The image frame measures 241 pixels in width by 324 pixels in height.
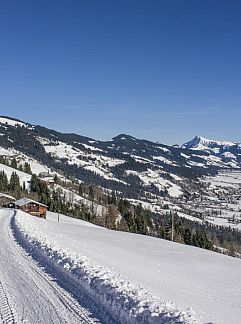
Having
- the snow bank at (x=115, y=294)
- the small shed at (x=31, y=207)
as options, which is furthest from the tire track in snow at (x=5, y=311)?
the small shed at (x=31, y=207)

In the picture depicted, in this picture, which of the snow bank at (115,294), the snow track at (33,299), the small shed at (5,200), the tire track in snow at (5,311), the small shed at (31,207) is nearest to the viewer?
the snow bank at (115,294)

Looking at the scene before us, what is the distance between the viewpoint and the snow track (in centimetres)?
1170

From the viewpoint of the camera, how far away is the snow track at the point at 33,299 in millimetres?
11703

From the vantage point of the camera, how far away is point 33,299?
45.1ft

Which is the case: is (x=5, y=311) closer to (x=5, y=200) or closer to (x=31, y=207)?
(x=31, y=207)

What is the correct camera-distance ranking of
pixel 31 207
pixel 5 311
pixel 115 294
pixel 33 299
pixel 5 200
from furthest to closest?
pixel 5 200
pixel 31 207
pixel 33 299
pixel 115 294
pixel 5 311

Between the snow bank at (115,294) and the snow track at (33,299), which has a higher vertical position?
the snow bank at (115,294)

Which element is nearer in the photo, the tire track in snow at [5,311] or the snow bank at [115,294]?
the snow bank at [115,294]

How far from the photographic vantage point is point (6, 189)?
156 m

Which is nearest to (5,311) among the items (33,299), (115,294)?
(33,299)

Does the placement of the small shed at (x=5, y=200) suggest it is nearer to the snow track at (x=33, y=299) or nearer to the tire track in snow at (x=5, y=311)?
the snow track at (x=33, y=299)

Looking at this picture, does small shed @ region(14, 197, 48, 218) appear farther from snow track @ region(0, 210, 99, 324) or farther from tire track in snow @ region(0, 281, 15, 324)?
tire track in snow @ region(0, 281, 15, 324)

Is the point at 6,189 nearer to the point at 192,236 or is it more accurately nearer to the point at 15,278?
the point at 192,236

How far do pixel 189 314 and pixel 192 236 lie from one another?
3753 inches
